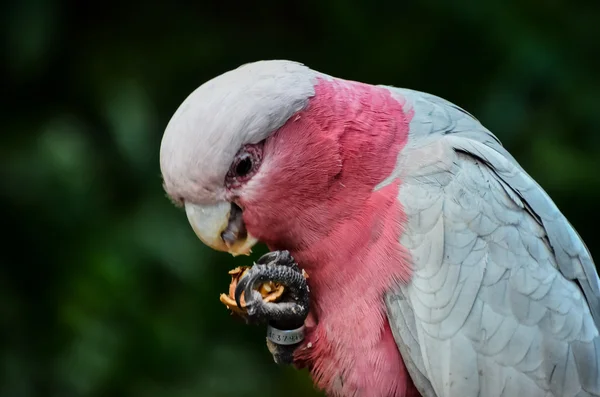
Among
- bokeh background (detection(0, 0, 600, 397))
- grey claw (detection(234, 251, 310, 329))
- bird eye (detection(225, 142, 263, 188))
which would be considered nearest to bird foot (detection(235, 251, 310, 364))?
grey claw (detection(234, 251, 310, 329))

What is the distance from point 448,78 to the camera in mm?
3023

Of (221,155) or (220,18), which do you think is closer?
(221,155)

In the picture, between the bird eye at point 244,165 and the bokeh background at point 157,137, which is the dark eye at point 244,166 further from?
the bokeh background at point 157,137

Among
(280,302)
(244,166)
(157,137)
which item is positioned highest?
(244,166)

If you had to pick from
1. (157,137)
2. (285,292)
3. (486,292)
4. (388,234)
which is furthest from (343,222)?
(157,137)

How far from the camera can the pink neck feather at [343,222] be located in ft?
5.31

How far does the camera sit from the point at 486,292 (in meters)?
1.60

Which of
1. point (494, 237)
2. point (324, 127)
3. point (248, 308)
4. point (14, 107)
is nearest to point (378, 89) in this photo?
point (324, 127)

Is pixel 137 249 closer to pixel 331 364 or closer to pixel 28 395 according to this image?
pixel 28 395

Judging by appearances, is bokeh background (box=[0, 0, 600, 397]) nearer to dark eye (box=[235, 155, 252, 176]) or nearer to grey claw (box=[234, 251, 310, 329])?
grey claw (box=[234, 251, 310, 329])

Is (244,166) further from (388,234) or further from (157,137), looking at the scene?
(157,137)

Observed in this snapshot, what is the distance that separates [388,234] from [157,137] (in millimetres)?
1495

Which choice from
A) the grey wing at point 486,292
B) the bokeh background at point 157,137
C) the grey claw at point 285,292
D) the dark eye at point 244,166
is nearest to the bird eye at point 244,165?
the dark eye at point 244,166

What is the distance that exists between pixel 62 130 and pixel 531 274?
1.91 meters
